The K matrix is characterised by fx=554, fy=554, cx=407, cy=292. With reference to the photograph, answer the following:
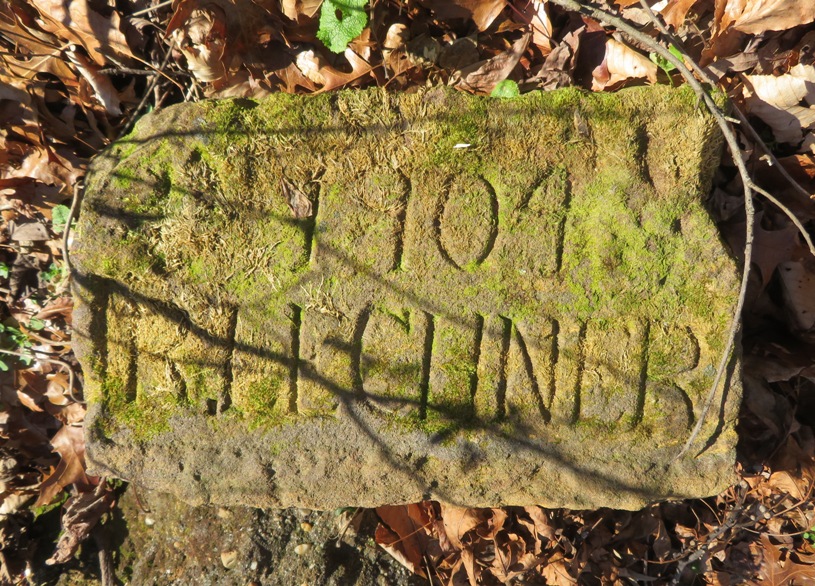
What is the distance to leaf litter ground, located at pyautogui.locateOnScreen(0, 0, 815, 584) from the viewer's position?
2518mm

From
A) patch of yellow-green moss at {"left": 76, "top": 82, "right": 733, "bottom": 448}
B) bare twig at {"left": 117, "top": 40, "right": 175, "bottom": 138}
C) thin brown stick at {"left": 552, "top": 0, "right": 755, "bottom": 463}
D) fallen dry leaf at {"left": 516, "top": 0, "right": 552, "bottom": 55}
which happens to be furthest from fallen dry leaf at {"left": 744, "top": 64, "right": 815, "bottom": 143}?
bare twig at {"left": 117, "top": 40, "right": 175, "bottom": 138}

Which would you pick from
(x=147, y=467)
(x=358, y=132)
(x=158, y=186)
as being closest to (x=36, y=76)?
(x=158, y=186)

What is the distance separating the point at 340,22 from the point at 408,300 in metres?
1.26

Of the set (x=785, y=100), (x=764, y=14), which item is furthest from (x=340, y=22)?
(x=785, y=100)

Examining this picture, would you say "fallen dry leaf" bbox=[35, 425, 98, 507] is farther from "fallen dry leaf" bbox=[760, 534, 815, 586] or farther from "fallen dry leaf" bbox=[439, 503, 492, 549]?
"fallen dry leaf" bbox=[760, 534, 815, 586]

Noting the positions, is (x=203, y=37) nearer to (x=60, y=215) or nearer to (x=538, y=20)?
(x=60, y=215)

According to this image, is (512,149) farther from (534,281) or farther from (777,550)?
→ (777,550)

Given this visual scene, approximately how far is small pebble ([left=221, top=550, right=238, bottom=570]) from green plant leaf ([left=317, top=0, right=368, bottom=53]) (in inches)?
92.8

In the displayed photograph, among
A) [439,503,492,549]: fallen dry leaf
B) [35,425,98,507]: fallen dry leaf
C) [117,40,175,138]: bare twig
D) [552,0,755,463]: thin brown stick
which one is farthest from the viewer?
[35,425,98,507]: fallen dry leaf

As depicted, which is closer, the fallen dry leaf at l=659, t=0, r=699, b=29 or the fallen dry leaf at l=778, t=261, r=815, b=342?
the fallen dry leaf at l=659, t=0, r=699, b=29

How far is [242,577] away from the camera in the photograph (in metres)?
2.62

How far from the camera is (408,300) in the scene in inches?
82.8

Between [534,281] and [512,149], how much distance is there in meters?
0.50

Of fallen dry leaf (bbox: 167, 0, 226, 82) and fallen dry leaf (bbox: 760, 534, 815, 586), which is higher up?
fallen dry leaf (bbox: 167, 0, 226, 82)
